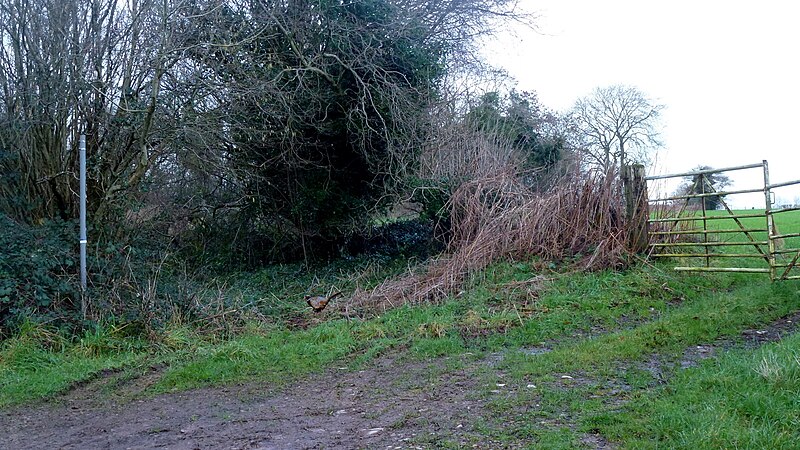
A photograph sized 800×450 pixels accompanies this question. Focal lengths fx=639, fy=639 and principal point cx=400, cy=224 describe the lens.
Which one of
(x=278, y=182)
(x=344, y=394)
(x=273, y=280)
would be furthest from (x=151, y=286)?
(x=278, y=182)

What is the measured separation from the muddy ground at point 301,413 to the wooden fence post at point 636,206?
437 centimetres

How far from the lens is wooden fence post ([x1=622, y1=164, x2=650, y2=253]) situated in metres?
11.6

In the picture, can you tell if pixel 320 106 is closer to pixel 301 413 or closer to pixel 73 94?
pixel 73 94

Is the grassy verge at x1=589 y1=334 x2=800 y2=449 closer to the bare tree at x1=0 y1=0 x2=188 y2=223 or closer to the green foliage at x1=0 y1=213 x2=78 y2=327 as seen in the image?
the green foliage at x1=0 y1=213 x2=78 y2=327

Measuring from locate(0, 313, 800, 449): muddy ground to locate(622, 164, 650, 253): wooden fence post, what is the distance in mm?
4368

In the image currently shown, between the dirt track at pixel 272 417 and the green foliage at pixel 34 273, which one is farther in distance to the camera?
the green foliage at pixel 34 273

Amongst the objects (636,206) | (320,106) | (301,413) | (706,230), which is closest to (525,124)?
(320,106)

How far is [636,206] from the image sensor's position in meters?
11.6

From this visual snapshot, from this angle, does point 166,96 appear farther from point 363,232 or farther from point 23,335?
point 363,232

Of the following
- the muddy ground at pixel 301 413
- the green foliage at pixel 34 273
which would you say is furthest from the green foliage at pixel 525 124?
the muddy ground at pixel 301 413

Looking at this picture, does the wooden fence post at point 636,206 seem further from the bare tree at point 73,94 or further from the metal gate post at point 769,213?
the bare tree at point 73,94

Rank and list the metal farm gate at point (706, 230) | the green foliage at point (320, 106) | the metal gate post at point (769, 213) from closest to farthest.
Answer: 1. the metal gate post at point (769, 213)
2. the metal farm gate at point (706, 230)
3. the green foliage at point (320, 106)

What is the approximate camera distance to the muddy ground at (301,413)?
195 inches

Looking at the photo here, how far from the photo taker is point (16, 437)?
5434 mm
